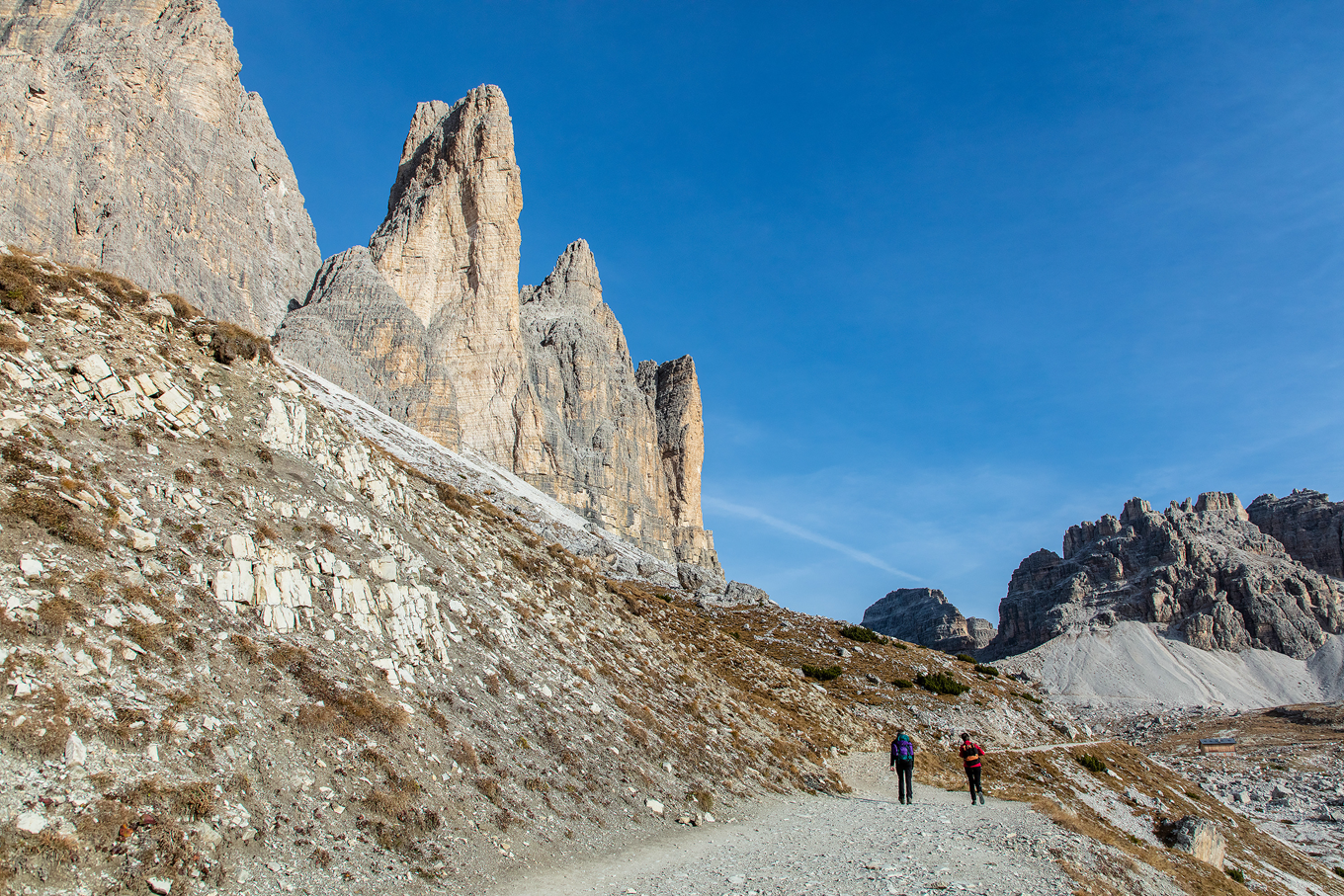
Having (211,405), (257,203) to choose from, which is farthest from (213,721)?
(257,203)

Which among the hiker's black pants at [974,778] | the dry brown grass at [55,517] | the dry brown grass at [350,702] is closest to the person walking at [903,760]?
the hiker's black pants at [974,778]

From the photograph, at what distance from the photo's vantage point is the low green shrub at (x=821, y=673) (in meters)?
43.6


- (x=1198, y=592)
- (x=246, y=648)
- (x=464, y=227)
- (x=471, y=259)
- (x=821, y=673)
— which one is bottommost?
(x=246, y=648)

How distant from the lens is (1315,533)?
190 meters

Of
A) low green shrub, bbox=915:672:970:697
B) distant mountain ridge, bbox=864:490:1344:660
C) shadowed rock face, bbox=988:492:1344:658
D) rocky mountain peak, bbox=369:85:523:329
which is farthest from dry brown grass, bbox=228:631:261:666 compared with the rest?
shadowed rock face, bbox=988:492:1344:658

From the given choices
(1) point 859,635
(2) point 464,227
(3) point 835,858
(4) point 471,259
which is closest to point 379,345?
(4) point 471,259

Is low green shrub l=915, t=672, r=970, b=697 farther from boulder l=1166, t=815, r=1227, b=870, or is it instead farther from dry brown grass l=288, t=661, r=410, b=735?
dry brown grass l=288, t=661, r=410, b=735

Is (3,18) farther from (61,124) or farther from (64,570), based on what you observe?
(64,570)

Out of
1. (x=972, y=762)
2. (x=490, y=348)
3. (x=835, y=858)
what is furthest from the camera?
(x=490, y=348)

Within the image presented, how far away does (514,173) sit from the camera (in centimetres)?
11512

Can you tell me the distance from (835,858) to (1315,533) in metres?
240

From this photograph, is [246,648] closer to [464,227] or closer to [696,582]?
[696,582]

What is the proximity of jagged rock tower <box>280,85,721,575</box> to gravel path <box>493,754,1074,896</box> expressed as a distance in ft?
260

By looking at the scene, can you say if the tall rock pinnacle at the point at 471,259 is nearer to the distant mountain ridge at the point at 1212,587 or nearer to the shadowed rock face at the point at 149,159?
the shadowed rock face at the point at 149,159
